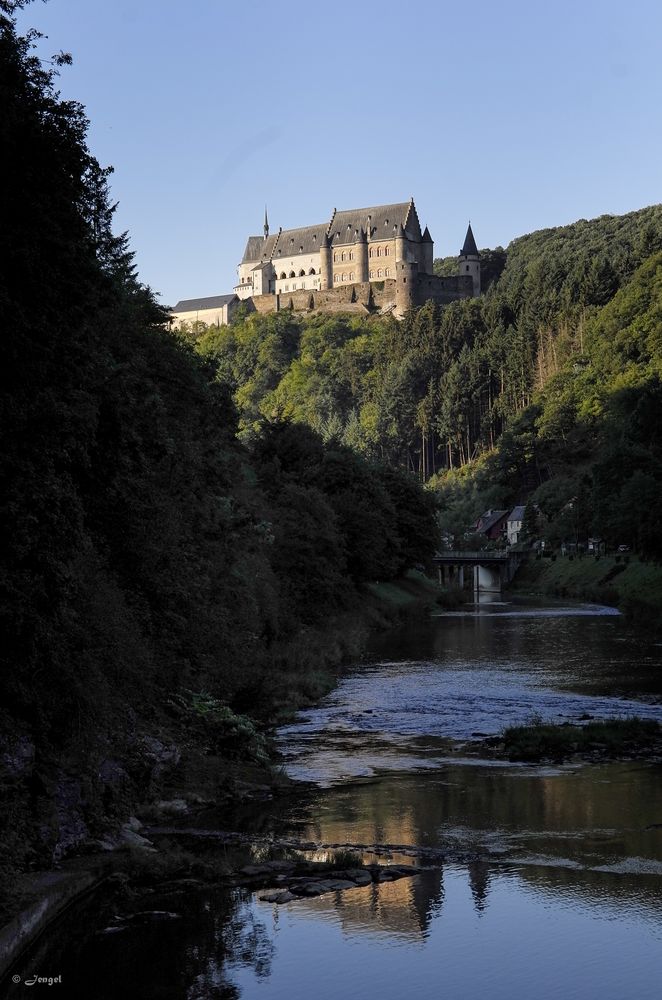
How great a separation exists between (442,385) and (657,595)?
112274mm

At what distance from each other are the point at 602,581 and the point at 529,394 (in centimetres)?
7618

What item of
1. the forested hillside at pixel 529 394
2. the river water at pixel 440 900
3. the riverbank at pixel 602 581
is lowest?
the river water at pixel 440 900

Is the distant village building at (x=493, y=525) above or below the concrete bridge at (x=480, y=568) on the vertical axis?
above

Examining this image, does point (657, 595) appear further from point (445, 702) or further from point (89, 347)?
point (89, 347)

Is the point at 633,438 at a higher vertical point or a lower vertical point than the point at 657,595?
higher

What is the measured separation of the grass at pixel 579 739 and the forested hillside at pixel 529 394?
46.0 meters

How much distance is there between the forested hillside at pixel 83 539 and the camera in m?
16.7

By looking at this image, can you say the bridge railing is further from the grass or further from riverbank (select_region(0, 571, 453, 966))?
the grass

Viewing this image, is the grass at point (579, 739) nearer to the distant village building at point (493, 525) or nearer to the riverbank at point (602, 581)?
the riverbank at point (602, 581)

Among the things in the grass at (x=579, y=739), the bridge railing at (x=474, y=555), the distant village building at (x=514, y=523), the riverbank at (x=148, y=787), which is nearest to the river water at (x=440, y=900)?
the riverbank at (x=148, y=787)

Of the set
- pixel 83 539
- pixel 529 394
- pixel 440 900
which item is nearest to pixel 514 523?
pixel 529 394

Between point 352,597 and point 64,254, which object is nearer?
point 64,254

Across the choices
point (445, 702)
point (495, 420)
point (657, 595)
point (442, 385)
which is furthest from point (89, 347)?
point (442, 385)

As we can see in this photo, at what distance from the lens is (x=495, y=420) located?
6457 inches
